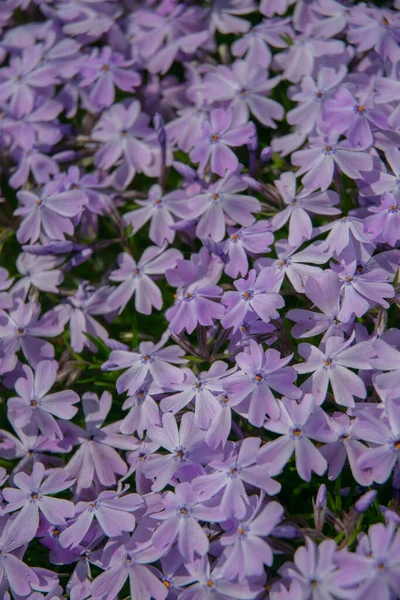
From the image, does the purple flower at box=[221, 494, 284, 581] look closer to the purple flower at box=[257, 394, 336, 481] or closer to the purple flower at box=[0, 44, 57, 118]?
the purple flower at box=[257, 394, 336, 481]

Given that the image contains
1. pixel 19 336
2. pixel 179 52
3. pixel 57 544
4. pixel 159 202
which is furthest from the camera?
pixel 179 52

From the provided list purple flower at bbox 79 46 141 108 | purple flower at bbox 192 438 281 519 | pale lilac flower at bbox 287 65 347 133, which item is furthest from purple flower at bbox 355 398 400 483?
purple flower at bbox 79 46 141 108

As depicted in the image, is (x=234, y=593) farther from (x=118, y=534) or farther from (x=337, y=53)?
(x=337, y=53)

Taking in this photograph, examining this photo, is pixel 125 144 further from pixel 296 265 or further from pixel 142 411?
pixel 142 411

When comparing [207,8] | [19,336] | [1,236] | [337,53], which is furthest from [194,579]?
[207,8]

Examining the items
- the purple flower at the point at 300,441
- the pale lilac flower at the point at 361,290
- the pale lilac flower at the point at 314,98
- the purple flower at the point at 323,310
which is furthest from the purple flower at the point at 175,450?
the pale lilac flower at the point at 314,98

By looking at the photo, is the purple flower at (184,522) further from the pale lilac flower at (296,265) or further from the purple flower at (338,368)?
the pale lilac flower at (296,265)
